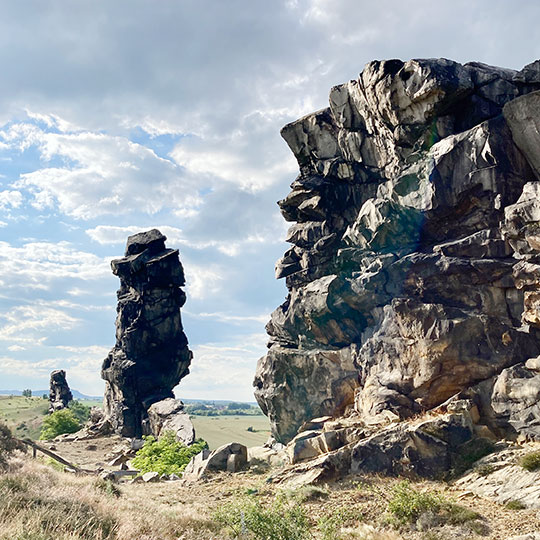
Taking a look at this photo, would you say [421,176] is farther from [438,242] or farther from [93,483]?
[93,483]

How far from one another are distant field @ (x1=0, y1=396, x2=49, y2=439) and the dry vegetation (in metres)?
101

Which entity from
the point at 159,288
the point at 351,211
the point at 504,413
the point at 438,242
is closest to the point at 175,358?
the point at 159,288

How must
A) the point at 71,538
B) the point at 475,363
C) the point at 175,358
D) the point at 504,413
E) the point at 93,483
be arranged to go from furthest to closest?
1. the point at 175,358
2. the point at 475,363
3. the point at 504,413
4. the point at 93,483
5. the point at 71,538

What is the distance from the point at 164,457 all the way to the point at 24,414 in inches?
4478

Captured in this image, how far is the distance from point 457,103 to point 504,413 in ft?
82.3

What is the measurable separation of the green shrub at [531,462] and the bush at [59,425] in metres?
85.9

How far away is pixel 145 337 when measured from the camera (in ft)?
246

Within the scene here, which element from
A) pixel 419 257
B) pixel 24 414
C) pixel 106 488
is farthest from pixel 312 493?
pixel 24 414

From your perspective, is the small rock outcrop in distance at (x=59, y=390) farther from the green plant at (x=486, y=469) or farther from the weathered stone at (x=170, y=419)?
the green plant at (x=486, y=469)

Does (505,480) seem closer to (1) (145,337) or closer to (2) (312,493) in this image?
(2) (312,493)

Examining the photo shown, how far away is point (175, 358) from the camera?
76750mm

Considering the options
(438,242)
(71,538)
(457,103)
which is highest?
(457,103)

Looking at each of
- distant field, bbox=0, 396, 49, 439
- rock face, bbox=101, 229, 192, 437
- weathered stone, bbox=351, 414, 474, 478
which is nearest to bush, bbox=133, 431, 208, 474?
weathered stone, bbox=351, 414, 474, 478

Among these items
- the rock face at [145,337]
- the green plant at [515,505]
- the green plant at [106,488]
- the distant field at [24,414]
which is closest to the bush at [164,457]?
the green plant at [106,488]
